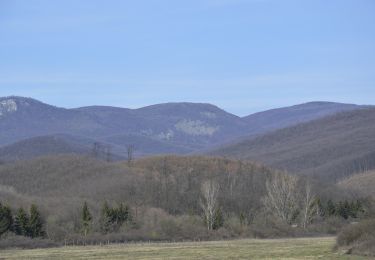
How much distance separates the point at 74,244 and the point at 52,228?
9849mm

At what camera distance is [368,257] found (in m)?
52.3

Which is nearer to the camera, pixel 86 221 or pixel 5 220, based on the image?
pixel 5 220

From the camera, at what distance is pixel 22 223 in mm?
91438

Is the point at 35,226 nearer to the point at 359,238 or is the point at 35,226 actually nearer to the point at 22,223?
the point at 22,223

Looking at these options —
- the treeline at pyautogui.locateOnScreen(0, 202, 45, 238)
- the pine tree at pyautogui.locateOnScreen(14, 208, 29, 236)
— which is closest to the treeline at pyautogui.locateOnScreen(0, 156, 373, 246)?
the treeline at pyautogui.locateOnScreen(0, 202, 45, 238)

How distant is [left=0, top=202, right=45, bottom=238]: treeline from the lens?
293 feet

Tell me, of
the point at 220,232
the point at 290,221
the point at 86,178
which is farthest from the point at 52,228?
the point at 86,178

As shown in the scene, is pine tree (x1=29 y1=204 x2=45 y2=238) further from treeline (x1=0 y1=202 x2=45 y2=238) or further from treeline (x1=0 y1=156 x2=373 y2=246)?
treeline (x1=0 y1=156 x2=373 y2=246)

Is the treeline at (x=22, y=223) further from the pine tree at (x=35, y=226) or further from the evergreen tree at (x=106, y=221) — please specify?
the evergreen tree at (x=106, y=221)

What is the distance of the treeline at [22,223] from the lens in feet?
293

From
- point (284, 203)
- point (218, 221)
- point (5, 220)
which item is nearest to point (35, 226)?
point (5, 220)

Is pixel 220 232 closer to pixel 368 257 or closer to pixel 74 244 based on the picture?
pixel 74 244

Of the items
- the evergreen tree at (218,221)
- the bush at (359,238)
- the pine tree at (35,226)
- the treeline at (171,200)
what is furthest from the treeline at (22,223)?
the bush at (359,238)

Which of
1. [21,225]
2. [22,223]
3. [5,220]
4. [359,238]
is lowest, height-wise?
[359,238]
